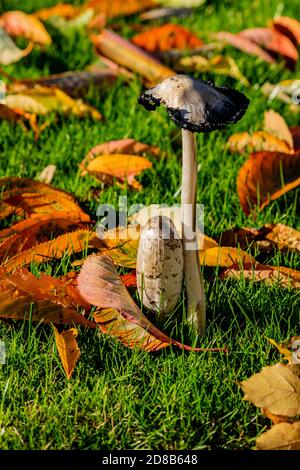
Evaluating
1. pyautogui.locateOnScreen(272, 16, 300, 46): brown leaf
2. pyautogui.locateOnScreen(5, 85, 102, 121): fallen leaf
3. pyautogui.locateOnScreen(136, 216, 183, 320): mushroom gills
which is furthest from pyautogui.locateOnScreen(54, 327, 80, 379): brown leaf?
pyautogui.locateOnScreen(272, 16, 300, 46): brown leaf

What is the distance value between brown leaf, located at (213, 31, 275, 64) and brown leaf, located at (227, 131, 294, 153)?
968mm

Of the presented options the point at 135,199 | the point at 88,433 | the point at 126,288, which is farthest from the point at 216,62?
the point at 88,433

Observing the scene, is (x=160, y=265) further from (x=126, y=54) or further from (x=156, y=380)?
(x=126, y=54)

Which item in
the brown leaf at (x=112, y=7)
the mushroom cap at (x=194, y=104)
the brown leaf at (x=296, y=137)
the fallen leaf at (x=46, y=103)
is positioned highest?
the brown leaf at (x=112, y=7)

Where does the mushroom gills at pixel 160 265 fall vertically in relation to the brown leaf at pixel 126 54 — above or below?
below

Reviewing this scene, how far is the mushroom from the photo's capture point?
2146 mm

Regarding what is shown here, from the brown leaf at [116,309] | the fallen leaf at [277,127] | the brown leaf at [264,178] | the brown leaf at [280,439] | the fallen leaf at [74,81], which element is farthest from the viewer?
the fallen leaf at [74,81]

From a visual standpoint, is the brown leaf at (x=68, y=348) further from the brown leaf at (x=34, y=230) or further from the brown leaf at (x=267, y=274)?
the brown leaf at (x=267, y=274)

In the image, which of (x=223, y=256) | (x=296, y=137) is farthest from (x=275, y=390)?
(x=296, y=137)

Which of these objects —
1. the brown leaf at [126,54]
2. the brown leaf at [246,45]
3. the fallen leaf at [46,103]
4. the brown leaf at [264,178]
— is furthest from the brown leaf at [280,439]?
the brown leaf at [246,45]

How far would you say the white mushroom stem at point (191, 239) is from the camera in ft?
7.55

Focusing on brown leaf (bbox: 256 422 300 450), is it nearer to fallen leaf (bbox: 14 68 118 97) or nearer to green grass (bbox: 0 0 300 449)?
green grass (bbox: 0 0 300 449)

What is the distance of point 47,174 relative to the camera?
3453mm

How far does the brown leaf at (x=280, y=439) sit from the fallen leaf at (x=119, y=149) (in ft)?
5.50
